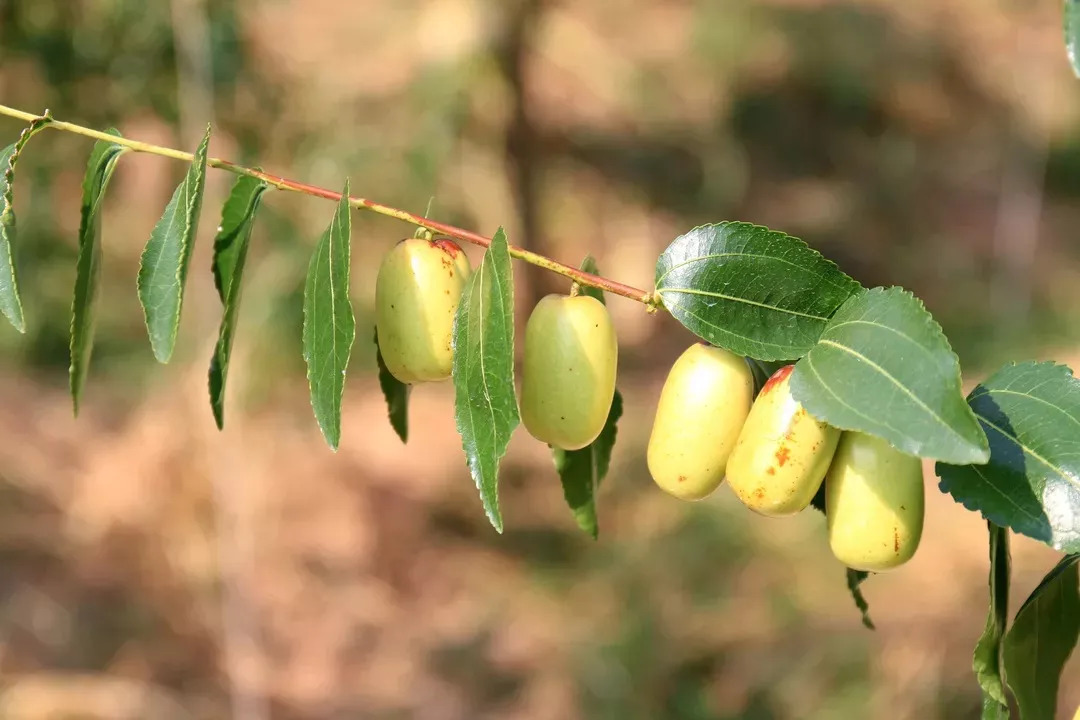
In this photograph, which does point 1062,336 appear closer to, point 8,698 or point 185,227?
point 8,698

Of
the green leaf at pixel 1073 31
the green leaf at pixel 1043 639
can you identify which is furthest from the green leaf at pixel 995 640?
the green leaf at pixel 1073 31

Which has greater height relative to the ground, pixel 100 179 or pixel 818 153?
pixel 818 153

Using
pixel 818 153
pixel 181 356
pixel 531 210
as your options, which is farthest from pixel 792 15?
pixel 181 356

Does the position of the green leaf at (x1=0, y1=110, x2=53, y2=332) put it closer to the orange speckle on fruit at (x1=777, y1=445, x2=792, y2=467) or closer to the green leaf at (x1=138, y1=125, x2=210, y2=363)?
the green leaf at (x1=138, y1=125, x2=210, y2=363)

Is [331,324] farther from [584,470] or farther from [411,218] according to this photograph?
[584,470]

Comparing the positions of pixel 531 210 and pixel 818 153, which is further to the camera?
pixel 818 153

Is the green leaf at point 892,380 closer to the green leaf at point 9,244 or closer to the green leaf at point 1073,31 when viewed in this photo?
the green leaf at point 1073,31
